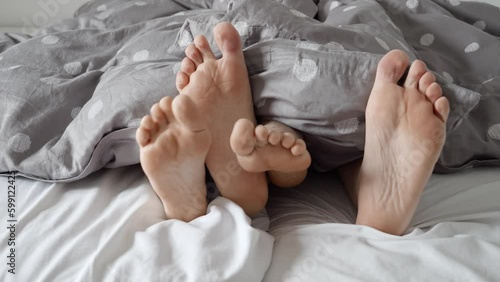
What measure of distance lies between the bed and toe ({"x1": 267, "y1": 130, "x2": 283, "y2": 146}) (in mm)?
120

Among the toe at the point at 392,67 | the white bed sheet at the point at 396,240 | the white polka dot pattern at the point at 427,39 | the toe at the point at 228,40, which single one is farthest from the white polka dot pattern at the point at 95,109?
the white polka dot pattern at the point at 427,39

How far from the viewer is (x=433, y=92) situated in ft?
2.14

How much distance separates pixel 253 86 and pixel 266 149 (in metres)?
0.14

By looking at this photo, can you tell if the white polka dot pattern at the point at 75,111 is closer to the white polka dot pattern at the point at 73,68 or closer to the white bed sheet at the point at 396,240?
the white polka dot pattern at the point at 73,68

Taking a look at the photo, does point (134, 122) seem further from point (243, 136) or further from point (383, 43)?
point (383, 43)

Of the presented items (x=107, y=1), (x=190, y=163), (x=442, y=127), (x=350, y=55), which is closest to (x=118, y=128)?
(x=190, y=163)

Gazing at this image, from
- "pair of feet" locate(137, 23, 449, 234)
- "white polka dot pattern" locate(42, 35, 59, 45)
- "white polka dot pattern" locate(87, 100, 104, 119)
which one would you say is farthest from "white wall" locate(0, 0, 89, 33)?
"pair of feet" locate(137, 23, 449, 234)

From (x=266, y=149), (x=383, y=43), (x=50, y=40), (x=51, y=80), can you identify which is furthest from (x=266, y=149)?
(x=50, y=40)

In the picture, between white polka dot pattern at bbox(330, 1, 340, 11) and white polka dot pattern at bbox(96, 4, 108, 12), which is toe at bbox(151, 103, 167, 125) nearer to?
white polka dot pattern at bbox(330, 1, 340, 11)

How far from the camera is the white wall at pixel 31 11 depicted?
1.48m

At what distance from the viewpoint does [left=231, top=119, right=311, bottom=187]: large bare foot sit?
63cm

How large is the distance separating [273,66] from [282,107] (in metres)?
0.06

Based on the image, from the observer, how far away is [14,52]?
96 centimetres

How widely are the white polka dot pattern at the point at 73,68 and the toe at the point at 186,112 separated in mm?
404
